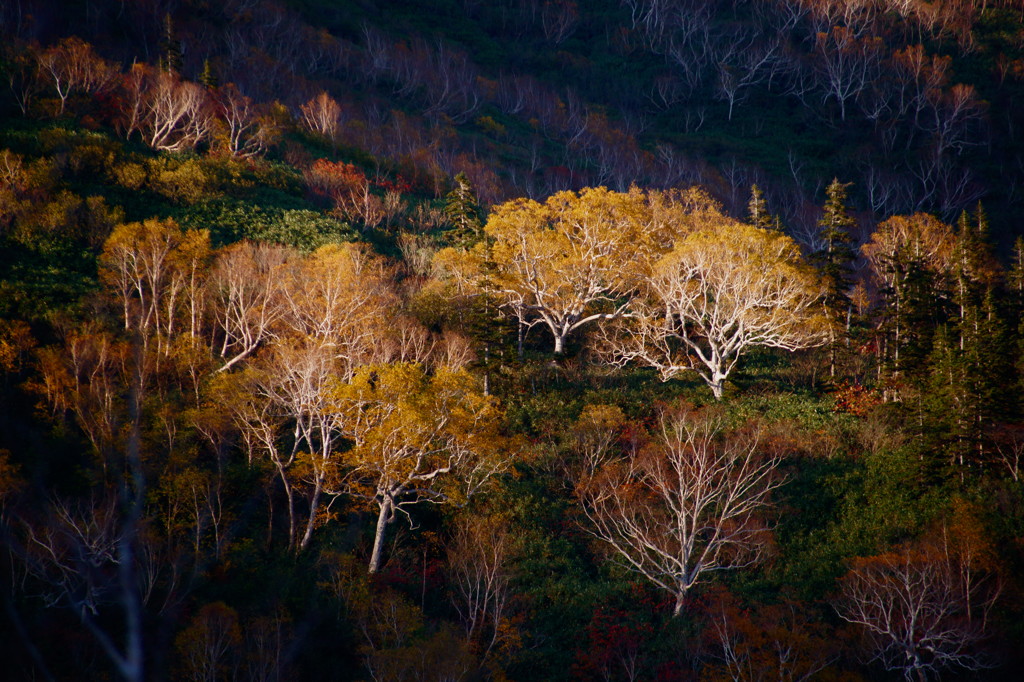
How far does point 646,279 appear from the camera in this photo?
42.3 meters

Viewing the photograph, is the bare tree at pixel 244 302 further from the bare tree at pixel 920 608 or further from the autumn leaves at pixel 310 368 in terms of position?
the bare tree at pixel 920 608

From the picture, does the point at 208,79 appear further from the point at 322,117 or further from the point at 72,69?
the point at 322,117

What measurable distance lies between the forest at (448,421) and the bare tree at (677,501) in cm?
28

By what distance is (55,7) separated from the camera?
7338cm

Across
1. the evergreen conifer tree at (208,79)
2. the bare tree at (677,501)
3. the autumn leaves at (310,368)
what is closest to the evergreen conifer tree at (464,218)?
the autumn leaves at (310,368)

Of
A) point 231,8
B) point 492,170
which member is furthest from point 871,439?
point 231,8

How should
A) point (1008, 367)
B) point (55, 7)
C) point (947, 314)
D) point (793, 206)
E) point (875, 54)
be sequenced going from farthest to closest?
1. point (875, 54)
2. point (793, 206)
3. point (55, 7)
4. point (947, 314)
5. point (1008, 367)

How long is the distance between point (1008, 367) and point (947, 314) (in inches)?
304

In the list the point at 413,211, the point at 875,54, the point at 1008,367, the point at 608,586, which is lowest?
the point at 608,586

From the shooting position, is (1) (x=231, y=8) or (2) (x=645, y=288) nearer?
(2) (x=645, y=288)

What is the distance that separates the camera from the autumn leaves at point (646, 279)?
37.8 meters

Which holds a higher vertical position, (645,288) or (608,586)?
(645,288)

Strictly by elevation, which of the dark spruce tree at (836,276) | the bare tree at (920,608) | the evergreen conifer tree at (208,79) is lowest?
the bare tree at (920,608)

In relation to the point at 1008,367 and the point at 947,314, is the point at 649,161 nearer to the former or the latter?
the point at 947,314
